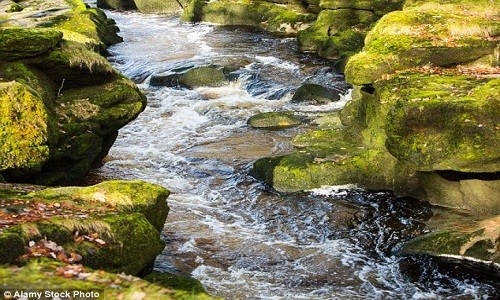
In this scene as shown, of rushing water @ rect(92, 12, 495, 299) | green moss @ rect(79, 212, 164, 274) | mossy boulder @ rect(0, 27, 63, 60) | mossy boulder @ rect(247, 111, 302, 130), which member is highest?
mossy boulder @ rect(0, 27, 63, 60)

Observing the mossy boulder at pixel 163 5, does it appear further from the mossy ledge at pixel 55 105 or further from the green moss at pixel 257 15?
the mossy ledge at pixel 55 105

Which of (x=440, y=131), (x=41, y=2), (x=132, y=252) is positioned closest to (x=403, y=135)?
(x=440, y=131)

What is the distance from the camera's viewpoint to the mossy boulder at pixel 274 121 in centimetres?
2086

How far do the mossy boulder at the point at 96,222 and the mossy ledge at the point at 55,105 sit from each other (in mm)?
2201

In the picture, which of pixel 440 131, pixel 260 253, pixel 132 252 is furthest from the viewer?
pixel 440 131

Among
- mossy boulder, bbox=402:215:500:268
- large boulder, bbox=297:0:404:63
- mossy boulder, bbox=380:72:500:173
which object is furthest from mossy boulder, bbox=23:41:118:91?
large boulder, bbox=297:0:404:63

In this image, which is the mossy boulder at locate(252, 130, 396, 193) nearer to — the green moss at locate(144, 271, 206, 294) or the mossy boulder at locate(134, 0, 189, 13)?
the green moss at locate(144, 271, 206, 294)

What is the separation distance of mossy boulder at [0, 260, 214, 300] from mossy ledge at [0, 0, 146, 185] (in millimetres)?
6200

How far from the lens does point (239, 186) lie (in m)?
16.3

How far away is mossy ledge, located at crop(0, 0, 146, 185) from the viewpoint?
11.8m

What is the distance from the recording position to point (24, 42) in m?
13.8

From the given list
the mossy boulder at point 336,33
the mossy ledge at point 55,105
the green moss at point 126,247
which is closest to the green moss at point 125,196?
the green moss at point 126,247

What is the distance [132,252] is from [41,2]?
77.9ft

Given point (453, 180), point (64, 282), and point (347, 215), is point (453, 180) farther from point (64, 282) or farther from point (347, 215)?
point (64, 282)
